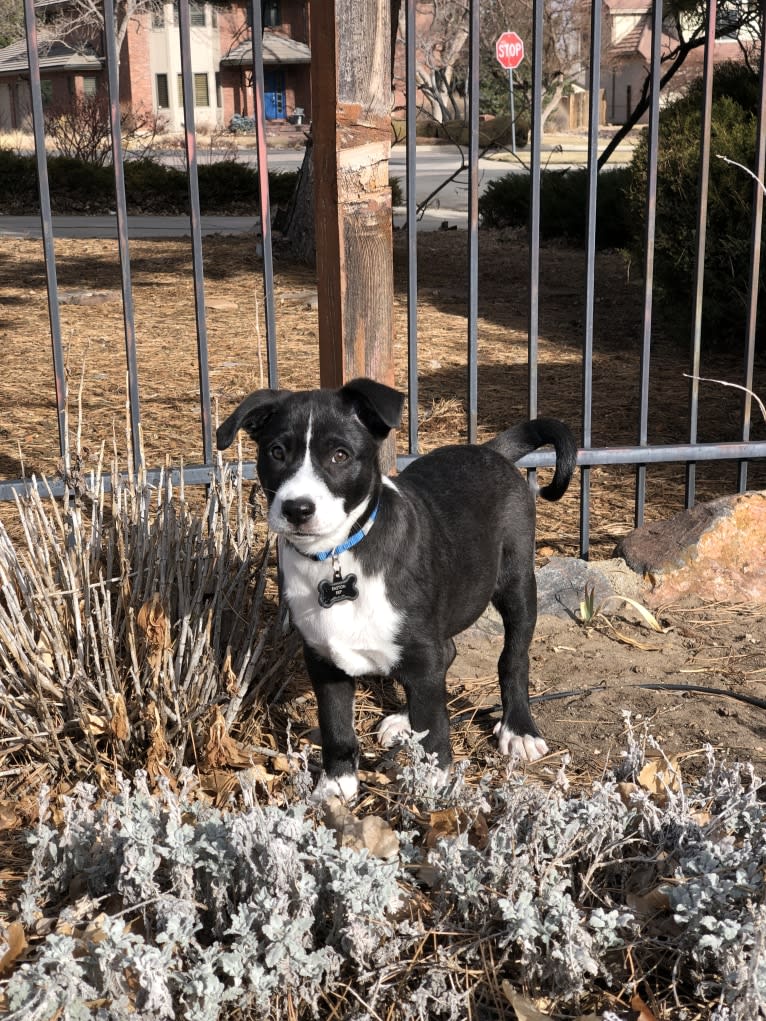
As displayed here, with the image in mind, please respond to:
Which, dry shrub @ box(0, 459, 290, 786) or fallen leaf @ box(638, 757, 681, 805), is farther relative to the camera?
dry shrub @ box(0, 459, 290, 786)

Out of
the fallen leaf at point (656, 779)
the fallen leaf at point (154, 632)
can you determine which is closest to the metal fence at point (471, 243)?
the fallen leaf at point (154, 632)

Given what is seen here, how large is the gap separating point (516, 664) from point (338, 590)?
0.84 meters

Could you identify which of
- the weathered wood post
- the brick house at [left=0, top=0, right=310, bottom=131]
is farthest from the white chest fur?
the brick house at [left=0, top=0, right=310, bottom=131]

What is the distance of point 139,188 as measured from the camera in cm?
2027

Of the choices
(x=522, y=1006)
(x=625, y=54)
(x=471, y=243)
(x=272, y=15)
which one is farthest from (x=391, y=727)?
(x=272, y=15)

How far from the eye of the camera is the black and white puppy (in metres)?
2.85

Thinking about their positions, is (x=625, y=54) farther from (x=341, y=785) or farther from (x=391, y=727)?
(x=341, y=785)

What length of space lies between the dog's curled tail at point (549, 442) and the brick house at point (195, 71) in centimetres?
4869

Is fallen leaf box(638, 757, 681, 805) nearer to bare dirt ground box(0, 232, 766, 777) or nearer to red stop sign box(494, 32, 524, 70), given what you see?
bare dirt ground box(0, 232, 766, 777)

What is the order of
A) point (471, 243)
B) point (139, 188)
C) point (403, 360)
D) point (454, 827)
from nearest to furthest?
point (454, 827)
point (471, 243)
point (403, 360)
point (139, 188)

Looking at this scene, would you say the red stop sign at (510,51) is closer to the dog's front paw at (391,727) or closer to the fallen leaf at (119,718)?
the dog's front paw at (391,727)

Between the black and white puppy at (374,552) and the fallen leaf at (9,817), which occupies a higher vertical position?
the black and white puppy at (374,552)

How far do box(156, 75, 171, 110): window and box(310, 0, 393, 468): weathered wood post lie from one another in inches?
2123

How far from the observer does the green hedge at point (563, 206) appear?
14.0 metres
